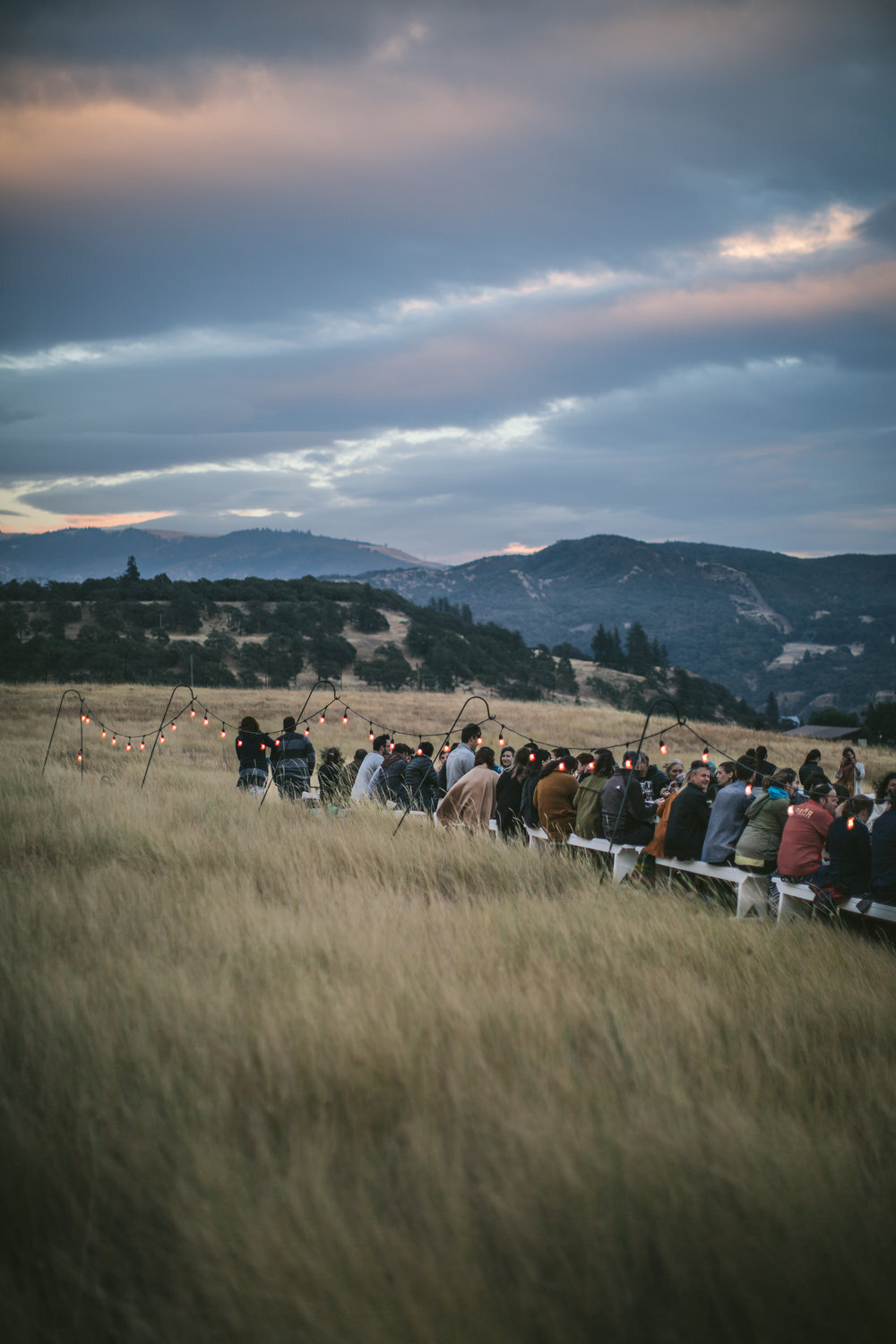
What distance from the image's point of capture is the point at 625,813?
8.08 metres

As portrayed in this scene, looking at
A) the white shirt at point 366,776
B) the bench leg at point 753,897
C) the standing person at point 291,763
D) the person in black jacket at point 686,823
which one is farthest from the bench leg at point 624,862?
the standing person at point 291,763

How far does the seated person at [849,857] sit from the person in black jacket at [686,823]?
1428 millimetres

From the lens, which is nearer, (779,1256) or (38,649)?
(779,1256)

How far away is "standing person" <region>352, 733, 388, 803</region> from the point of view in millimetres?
11797

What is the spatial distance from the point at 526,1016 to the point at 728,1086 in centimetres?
97

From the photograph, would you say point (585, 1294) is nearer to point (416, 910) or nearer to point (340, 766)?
point (416, 910)

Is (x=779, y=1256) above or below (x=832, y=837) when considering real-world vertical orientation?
below

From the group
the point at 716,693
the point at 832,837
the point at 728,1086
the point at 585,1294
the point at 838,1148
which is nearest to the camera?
the point at 585,1294

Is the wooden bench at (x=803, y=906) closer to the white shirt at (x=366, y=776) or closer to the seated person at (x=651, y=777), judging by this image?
the seated person at (x=651, y=777)

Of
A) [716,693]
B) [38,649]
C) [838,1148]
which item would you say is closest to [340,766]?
[838,1148]

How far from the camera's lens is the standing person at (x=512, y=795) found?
977 centimetres

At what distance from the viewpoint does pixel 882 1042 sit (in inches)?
149

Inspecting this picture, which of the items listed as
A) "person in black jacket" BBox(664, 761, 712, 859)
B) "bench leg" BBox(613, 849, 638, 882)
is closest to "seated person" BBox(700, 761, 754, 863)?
"person in black jacket" BBox(664, 761, 712, 859)

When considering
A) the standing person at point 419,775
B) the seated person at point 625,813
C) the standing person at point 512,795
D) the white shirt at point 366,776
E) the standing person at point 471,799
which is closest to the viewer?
the seated person at point 625,813
